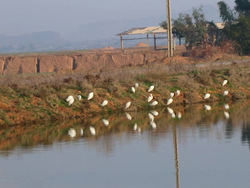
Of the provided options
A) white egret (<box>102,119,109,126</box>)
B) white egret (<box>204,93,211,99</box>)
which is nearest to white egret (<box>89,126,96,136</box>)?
white egret (<box>102,119,109,126</box>)

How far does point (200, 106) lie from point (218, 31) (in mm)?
31121

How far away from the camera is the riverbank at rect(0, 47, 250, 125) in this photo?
32.8 metres

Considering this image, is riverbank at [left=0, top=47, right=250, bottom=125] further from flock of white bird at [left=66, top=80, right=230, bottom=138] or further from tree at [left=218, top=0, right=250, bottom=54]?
tree at [left=218, top=0, right=250, bottom=54]

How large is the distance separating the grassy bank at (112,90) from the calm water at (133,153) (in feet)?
5.06

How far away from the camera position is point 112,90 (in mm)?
36062

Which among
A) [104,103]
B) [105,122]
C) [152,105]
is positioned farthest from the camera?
[152,105]

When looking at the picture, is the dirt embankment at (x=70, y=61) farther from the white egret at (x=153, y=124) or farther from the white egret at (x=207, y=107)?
the white egret at (x=153, y=124)

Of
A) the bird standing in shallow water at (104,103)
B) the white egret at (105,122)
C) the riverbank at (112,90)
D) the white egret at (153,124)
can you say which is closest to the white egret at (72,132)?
the white egret at (105,122)

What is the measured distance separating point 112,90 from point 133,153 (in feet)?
42.8

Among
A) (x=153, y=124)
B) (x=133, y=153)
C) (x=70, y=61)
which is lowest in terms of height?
(x=133, y=153)

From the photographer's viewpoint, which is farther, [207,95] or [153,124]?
[207,95]

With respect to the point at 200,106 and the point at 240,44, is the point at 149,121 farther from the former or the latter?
the point at 240,44

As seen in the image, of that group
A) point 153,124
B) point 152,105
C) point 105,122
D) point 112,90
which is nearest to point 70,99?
point 105,122

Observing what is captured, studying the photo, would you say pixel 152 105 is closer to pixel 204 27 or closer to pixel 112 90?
pixel 112 90
